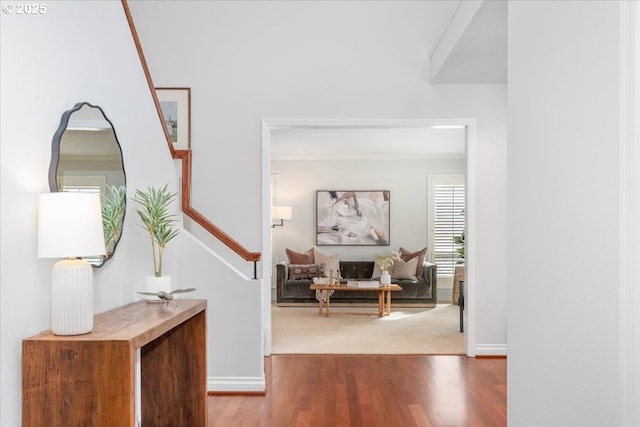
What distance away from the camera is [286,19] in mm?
5293

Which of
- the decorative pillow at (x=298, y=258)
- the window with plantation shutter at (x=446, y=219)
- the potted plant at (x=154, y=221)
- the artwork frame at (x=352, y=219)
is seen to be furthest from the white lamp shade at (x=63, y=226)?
the window with plantation shutter at (x=446, y=219)

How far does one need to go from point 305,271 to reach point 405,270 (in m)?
1.61

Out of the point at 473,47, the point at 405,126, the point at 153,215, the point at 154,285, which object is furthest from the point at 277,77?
the point at 154,285

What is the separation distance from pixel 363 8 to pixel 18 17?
377 centimetres

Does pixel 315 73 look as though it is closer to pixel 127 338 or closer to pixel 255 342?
pixel 255 342

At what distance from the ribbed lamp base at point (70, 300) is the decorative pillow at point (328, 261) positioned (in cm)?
729

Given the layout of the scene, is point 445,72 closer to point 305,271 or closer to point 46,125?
point 46,125

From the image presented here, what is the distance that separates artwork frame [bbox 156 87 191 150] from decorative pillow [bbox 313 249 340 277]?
457cm

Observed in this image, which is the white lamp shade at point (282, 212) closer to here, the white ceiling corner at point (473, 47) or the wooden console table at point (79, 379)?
the white ceiling corner at point (473, 47)

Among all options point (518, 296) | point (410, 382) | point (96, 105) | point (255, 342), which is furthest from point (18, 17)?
point (410, 382)

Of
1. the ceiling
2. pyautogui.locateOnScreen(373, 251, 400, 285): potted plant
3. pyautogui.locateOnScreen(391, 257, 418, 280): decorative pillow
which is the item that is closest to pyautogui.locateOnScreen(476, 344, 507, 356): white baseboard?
the ceiling

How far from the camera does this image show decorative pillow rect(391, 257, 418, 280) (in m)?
9.09

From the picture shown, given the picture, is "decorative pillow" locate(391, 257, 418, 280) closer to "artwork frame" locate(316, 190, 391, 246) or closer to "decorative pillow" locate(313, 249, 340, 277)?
"artwork frame" locate(316, 190, 391, 246)

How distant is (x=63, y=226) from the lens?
1979 mm
